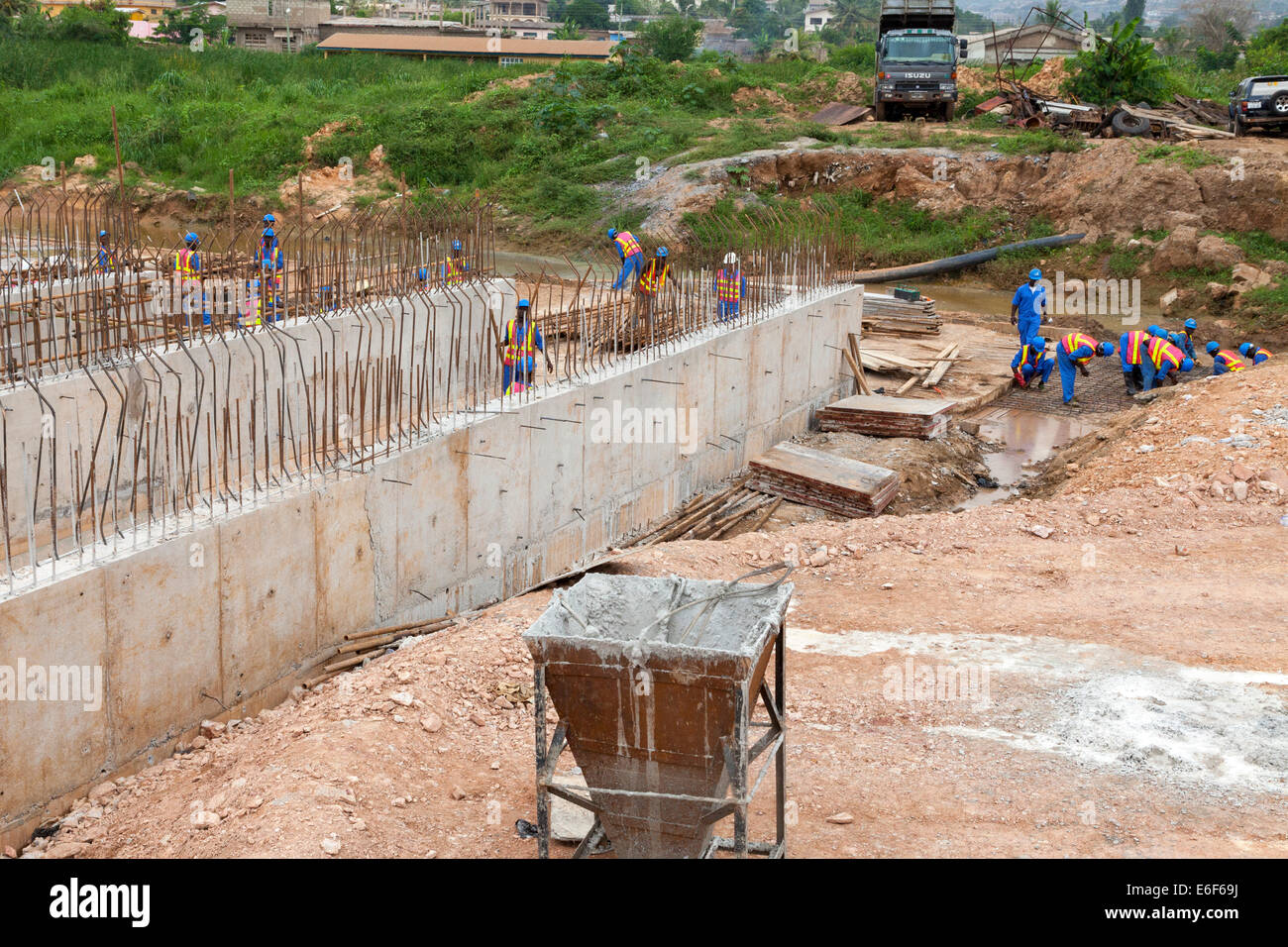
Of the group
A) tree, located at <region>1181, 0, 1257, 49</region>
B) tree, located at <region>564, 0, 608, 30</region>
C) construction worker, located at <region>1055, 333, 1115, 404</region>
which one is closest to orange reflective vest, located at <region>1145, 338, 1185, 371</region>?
construction worker, located at <region>1055, 333, 1115, 404</region>

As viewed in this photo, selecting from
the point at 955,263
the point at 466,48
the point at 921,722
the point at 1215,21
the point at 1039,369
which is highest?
the point at 1215,21

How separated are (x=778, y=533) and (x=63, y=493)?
225 inches

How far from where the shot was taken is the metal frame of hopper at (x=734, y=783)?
4.47 metres

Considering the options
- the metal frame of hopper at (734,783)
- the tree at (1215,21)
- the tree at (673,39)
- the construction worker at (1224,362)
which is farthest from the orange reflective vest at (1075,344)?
the tree at (1215,21)

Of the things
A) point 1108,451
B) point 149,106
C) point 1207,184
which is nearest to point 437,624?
point 1108,451

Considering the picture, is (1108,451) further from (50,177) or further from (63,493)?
(50,177)

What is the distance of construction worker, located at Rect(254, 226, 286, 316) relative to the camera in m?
11.6

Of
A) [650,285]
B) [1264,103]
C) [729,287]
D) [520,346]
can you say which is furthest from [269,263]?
[1264,103]

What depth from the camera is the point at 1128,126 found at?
26.9 m

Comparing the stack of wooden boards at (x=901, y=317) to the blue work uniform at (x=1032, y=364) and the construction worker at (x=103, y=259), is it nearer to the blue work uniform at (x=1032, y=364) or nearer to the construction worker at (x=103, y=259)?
Answer: the blue work uniform at (x=1032, y=364)

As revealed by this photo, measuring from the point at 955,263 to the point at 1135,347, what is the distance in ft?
27.8

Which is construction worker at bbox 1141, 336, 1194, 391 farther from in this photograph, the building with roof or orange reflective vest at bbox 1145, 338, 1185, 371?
the building with roof

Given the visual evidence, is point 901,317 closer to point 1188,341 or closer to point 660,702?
point 1188,341

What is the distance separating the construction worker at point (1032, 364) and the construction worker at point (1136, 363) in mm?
1066
